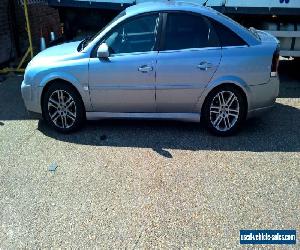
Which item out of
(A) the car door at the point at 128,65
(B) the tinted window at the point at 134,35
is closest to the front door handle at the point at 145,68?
(A) the car door at the point at 128,65

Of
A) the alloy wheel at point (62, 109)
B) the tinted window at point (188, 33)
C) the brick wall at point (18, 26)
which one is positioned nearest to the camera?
the tinted window at point (188, 33)

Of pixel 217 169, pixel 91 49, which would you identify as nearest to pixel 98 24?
pixel 91 49

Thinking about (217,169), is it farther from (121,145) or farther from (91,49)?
(91,49)

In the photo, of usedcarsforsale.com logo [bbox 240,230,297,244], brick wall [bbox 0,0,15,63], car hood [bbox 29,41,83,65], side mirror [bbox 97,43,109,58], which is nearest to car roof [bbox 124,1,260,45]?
side mirror [bbox 97,43,109,58]

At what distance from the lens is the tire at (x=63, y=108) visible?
5.09 meters

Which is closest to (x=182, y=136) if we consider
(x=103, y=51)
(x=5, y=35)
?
(x=103, y=51)

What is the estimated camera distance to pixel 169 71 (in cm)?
486

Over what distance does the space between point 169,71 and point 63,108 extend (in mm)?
1615

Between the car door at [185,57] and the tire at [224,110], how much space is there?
0.23 meters

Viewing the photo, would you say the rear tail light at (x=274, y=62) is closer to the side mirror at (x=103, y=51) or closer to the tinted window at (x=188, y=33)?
the tinted window at (x=188, y=33)

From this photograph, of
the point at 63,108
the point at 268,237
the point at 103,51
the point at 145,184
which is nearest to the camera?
the point at 268,237

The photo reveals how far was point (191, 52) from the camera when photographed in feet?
16.0

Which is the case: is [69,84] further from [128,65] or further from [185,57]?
[185,57]

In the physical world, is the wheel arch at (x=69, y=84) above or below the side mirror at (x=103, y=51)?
below
